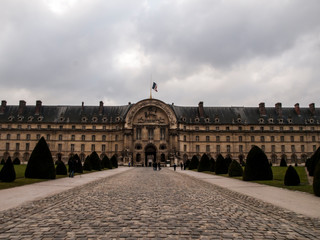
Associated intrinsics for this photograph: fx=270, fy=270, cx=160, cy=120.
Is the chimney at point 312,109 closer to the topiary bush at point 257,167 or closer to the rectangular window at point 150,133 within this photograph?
the rectangular window at point 150,133

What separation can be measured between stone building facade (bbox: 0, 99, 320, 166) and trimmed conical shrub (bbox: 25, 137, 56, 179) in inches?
1599

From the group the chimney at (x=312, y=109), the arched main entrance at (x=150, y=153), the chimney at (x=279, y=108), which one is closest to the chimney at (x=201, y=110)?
the arched main entrance at (x=150, y=153)

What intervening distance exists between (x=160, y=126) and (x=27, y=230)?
191 feet

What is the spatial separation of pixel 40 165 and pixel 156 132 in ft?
143

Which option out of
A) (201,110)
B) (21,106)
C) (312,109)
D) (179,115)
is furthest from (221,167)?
(21,106)

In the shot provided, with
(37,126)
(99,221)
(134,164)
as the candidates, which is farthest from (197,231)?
(37,126)

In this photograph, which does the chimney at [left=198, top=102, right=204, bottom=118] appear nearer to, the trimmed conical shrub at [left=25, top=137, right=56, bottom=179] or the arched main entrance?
the arched main entrance

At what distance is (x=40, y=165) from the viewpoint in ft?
71.3

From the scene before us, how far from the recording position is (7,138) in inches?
2576

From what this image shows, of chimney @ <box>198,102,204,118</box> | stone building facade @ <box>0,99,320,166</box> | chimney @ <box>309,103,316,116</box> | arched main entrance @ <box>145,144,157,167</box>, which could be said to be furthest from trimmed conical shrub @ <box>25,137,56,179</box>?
chimney @ <box>309,103,316,116</box>

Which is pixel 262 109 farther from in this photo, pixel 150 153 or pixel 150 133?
pixel 150 153

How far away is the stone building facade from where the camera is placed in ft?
211

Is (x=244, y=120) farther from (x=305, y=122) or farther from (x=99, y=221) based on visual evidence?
(x=99, y=221)

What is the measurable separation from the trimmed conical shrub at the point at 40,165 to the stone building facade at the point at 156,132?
40610 millimetres
